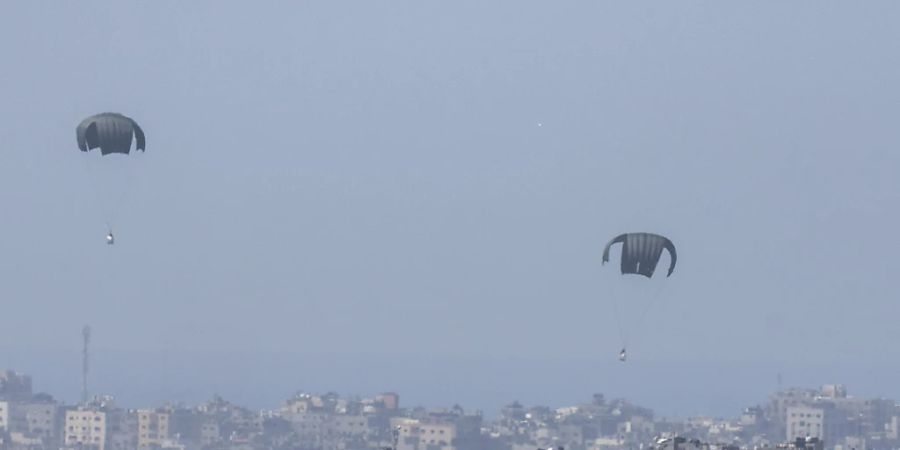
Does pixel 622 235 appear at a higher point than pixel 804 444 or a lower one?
higher

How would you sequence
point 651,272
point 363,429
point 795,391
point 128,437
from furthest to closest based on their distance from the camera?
point 795,391 < point 363,429 < point 128,437 < point 651,272

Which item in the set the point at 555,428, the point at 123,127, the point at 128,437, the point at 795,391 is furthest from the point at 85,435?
the point at 123,127

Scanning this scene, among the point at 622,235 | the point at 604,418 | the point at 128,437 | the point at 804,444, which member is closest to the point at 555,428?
the point at 604,418

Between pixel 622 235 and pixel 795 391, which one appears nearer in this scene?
pixel 622 235

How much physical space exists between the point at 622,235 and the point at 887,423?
113m

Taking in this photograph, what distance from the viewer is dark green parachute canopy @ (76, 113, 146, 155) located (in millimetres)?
65250

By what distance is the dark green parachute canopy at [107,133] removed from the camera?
65.2m

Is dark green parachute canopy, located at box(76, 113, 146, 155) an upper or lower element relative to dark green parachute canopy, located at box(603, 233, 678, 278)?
upper

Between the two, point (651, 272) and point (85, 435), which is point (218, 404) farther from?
point (651, 272)

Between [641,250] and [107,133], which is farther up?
[107,133]

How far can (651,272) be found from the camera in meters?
65.2

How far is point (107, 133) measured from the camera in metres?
65.9

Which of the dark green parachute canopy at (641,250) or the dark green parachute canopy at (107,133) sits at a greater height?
the dark green parachute canopy at (107,133)

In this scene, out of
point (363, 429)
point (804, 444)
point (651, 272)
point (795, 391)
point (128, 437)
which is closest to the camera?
point (651, 272)
